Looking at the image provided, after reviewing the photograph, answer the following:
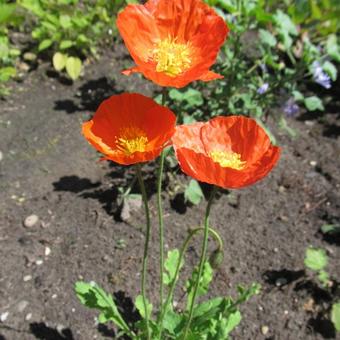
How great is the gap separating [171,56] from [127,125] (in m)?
0.21

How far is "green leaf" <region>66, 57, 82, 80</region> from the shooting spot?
2.97m

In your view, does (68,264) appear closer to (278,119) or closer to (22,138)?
(22,138)

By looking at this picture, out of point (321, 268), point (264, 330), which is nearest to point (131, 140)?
point (264, 330)

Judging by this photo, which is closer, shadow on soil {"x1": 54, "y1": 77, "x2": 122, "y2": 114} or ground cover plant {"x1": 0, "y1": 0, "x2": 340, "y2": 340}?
ground cover plant {"x1": 0, "y1": 0, "x2": 340, "y2": 340}

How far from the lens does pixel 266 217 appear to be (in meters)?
2.39

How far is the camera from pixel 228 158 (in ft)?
3.91

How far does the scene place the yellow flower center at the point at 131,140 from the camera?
1161 mm

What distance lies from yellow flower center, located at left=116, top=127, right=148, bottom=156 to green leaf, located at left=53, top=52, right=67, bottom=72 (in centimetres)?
195

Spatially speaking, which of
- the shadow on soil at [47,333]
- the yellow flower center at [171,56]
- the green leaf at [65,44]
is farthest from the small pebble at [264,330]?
the green leaf at [65,44]

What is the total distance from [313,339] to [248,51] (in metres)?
2.01

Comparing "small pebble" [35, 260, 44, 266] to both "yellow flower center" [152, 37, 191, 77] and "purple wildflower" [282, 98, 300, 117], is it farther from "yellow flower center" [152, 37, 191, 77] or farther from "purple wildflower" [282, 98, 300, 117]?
"purple wildflower" [282, 98, 300, 117]

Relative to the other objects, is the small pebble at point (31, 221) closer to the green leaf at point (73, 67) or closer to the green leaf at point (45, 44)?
the green leaf at point (73, 67)

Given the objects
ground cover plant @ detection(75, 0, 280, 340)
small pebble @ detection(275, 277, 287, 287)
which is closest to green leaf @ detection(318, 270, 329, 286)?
small pebble @ detection(275, 277, 287, 287)

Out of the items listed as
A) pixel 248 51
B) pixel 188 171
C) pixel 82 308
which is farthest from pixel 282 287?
pixel 248 51
